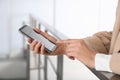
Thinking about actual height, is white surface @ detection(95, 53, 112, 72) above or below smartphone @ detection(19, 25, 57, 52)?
below

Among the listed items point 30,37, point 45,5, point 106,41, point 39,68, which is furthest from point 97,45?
point 45,5

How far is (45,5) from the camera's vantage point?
143 inches

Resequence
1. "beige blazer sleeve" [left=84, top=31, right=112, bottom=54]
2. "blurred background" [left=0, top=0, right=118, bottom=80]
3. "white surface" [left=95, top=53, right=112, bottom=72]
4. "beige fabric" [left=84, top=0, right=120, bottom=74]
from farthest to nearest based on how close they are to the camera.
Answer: "blurred background" [left=0, top=0, right=118, bottom=80], "beige blazer sleeve" [left=84, top=31, right=112, bottom=54], "beige fabric" [left=84, top=0, right=120, bottom=74], "white surface" [left=95, top=53, right=112, bottom=72]

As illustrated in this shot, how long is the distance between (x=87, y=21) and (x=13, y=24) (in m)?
1.08

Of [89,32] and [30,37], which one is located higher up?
[30,37]

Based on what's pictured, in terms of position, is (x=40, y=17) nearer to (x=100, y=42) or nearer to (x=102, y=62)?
(x=100, y=42)

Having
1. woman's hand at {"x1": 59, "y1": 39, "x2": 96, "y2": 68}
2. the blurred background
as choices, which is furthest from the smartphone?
the blurred background

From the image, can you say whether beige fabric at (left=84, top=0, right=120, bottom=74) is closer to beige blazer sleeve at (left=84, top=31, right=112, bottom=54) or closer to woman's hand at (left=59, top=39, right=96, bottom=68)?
beige blazer sleeve at (left=84, top=31, right=112, bottom=54)

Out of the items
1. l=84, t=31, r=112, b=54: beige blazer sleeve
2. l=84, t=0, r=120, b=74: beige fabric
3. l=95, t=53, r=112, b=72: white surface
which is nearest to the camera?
l=95, t=53, r=112, b=72: white surface

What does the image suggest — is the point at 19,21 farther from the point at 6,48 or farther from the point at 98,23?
the point at 98,23

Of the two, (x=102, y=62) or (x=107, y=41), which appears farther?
(x=107, y=41)

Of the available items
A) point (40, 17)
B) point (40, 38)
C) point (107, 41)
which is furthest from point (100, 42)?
point (40, 17)

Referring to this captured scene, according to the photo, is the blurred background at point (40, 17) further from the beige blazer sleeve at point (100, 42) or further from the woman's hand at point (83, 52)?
the woman's hand at point (83, 52)

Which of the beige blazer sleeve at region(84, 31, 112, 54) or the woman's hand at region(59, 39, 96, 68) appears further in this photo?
the beige blazer sleeve at region(84, 31, 112, 54)
